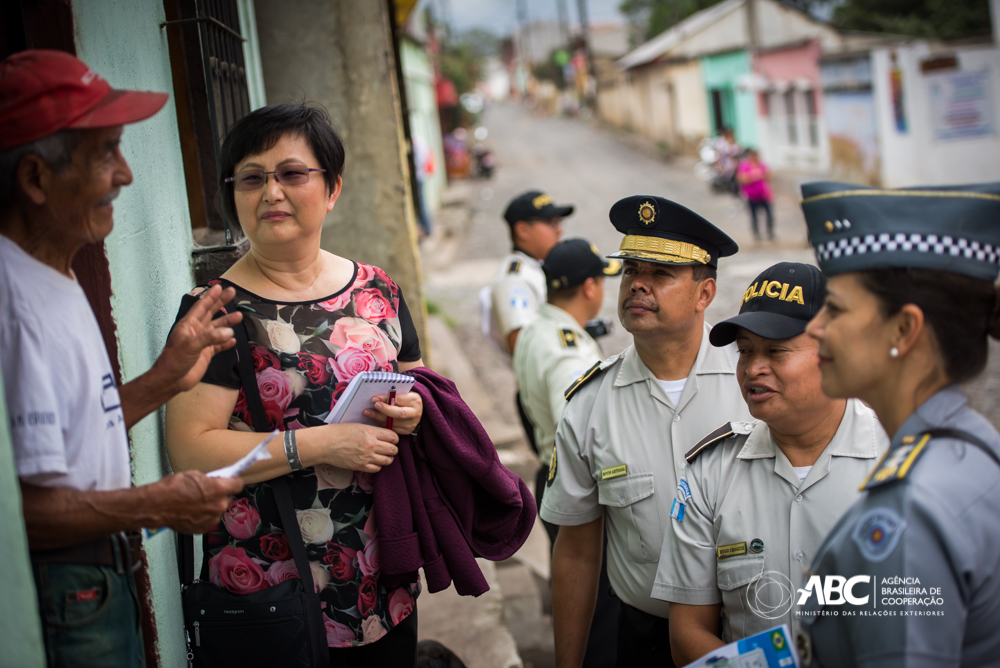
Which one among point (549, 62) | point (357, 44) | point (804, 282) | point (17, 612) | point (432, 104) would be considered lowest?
point (17, 612)

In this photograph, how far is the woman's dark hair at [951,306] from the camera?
140 cm

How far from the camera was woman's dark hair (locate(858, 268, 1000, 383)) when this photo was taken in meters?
1.40

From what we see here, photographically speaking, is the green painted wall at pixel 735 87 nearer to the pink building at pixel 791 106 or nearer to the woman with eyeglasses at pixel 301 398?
the pink building at pixel 791 106

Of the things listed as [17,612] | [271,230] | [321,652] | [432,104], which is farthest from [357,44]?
[432,104]

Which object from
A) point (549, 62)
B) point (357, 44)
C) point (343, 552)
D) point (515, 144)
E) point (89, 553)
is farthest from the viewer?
point (549, 62)

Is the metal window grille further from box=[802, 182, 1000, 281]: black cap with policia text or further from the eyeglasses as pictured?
box=[802, 182, 1000, 281]: black cap with policia text

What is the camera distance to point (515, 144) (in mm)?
38781

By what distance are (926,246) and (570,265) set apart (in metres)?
2.40

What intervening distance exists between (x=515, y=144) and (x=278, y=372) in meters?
37.8

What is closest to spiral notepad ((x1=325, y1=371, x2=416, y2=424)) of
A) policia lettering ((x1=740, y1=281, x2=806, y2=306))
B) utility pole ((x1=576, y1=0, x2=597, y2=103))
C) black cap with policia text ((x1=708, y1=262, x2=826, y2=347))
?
black cap with policia text ((x1=708, y1=262, x2=826, y2=347))

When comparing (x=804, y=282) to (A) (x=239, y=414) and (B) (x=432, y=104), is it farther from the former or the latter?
(B) (x=432, y=104)

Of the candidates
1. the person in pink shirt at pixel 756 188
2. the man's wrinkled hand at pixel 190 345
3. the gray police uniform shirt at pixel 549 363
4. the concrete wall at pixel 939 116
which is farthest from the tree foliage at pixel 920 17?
the man's wrinkled hand at pixel 190 345

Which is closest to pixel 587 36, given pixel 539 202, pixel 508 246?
pixel 508 246

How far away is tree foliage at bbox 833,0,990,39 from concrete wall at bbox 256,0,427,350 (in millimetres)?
16734
